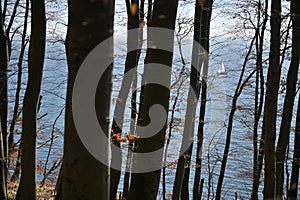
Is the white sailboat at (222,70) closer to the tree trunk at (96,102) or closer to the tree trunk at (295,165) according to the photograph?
the tree trunk at (295,165)

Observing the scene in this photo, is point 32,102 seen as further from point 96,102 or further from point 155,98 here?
point 96,102

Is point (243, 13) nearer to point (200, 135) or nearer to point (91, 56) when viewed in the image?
point (200, 135)

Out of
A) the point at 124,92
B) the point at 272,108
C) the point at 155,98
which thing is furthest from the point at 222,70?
the point at 155,98

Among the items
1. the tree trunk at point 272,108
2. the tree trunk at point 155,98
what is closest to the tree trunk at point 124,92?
the tree trunk at point 272,108

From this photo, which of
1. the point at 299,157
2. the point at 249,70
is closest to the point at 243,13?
the point at 249,70

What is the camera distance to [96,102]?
2.28 meters

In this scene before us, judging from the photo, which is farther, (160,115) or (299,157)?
(299,157)

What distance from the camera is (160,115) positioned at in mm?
4391

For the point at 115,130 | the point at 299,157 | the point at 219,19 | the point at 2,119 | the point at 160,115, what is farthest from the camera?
the point at 219,19

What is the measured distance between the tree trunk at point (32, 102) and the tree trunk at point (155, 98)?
7.34ft

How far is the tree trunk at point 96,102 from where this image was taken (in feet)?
7.38

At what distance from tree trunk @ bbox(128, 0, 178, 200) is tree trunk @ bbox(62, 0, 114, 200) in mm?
1892

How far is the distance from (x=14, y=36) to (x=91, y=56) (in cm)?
1312

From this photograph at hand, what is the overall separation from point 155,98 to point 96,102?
1.97 m
